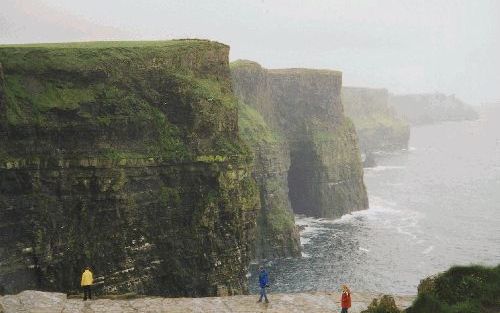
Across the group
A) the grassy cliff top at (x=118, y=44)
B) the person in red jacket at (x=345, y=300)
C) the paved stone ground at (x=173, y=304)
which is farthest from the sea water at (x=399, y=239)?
the person in red jacket at (x=345, y=300)

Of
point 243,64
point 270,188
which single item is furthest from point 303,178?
point 243,64

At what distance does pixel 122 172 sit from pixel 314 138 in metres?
65.1

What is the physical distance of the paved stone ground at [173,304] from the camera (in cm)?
2620

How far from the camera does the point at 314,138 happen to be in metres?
105

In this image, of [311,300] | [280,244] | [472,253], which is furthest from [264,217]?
[311,300]

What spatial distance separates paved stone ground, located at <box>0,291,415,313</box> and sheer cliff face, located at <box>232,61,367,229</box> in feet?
236

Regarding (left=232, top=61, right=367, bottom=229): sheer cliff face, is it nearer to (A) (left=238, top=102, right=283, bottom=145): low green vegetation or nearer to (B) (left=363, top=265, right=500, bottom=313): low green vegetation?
(A) (left=238, top=102, right=283, bottom=145): low green vegetation

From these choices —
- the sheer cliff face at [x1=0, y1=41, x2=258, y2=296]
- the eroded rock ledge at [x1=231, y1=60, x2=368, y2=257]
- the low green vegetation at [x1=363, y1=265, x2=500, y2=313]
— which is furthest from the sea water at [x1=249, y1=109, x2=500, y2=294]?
the low green vegetation at [x1=363, y1=265, x2=500, y2=313]

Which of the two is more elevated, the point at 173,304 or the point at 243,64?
the point at 243,64

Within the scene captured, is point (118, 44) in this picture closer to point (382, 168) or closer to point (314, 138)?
point (314, 138)

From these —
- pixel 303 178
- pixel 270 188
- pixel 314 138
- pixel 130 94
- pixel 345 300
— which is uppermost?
pixel 130 94

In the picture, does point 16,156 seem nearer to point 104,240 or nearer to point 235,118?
point 104,240

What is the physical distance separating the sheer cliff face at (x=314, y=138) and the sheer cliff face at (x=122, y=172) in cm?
5016

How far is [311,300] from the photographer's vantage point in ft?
96.0
